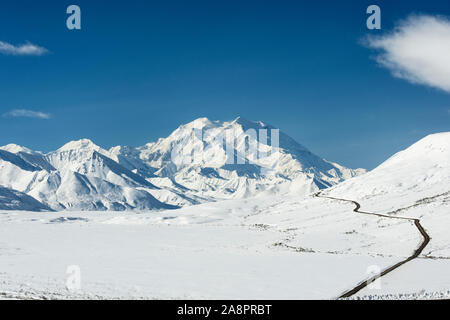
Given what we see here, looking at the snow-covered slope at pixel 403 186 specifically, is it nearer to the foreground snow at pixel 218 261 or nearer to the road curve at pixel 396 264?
the road curve at pixel 396 264

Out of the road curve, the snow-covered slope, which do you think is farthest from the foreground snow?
the snow-covered slope

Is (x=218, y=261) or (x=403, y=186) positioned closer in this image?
(x=218, y=261)

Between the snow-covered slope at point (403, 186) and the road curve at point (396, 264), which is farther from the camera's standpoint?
the snow-covered slope at point (403, 186)

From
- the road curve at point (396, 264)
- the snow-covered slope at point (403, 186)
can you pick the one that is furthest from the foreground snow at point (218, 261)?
the snow-covered slope at point (403, 186)

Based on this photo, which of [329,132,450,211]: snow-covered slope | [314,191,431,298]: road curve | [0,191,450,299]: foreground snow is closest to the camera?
[314,191,431,298]: road curve

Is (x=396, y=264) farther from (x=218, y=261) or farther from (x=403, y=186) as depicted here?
(x=403, y=186)

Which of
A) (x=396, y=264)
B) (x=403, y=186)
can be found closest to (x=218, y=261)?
(x=396, y=264)

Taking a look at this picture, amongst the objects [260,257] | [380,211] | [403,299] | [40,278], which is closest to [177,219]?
[380,211]

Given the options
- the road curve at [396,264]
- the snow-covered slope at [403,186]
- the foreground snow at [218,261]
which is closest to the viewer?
the road curve at [396,264]

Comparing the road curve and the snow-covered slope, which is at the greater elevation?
the snow-covered slope

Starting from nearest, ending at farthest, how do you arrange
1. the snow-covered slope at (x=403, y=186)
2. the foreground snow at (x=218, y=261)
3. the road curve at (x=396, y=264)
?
the road curve at (x=396, y=264) < the foreground snow at (x=218, y=261) < the snow-covered slope at (x=403, y=186)

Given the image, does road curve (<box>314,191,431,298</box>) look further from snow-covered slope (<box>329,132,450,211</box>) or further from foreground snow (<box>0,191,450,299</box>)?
snow-covered slope (<box>329,132,450,211</box>)
